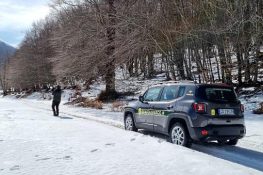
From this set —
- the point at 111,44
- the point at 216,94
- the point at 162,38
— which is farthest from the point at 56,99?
the point at 216,94

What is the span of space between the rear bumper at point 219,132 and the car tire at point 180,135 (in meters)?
0.34

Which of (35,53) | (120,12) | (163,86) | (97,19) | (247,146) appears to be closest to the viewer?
(247,146)

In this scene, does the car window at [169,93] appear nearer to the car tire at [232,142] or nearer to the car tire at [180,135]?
the car tire at [180,135]

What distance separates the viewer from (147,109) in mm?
11430

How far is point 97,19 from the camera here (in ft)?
94.0

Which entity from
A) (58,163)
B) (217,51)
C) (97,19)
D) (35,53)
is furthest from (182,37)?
(35,53)

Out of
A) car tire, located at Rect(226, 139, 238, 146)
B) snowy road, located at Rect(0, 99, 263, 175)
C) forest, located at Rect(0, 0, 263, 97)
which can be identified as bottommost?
car tire, located at Rect(226, 139, 238, 146)

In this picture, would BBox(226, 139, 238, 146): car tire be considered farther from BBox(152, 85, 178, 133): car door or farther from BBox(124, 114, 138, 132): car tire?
BBox(124, 114, 138, 132): car tire

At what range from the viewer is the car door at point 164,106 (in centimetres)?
1023

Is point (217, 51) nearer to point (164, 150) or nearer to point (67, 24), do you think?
point (67, 24)

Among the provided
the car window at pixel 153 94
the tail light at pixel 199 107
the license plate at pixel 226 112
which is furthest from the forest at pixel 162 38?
the tail light at pixel 199 107

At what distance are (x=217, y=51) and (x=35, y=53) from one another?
143 ft

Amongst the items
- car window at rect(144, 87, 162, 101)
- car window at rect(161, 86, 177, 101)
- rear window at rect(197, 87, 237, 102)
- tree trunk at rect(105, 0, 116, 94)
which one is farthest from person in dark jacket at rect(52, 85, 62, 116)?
rear window at rect(197, 87, 237, 102)

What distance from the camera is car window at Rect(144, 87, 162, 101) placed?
439 inches
